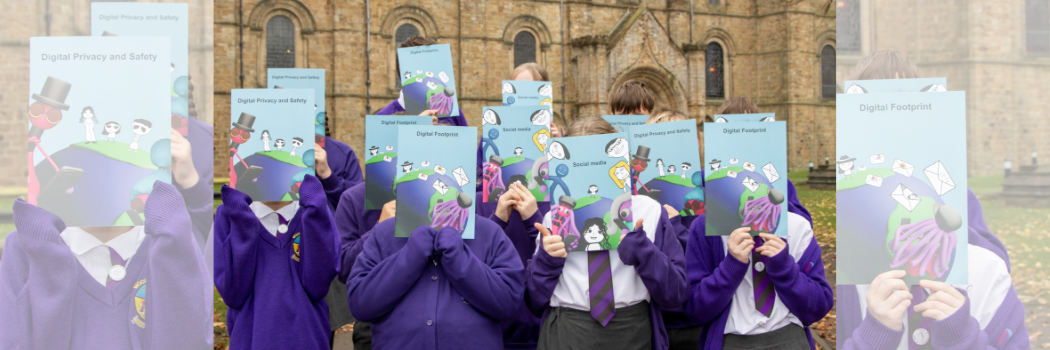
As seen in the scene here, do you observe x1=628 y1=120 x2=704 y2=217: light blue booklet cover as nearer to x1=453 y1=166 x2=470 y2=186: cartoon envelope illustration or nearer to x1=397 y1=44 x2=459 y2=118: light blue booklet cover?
x1=453 y1=166 x2=470 y2=186: cartoon envelope illustration

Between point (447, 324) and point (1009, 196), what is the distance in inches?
91.7

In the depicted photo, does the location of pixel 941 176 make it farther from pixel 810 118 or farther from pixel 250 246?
pixel 810 118

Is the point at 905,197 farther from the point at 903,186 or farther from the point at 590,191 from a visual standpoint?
the point at 590,191

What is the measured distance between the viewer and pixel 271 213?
3.04m

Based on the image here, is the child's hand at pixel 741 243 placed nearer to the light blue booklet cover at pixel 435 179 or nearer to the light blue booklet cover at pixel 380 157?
the light blue booklet cover at pixel 435 179

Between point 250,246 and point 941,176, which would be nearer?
point 941,176

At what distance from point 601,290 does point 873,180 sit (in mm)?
1192

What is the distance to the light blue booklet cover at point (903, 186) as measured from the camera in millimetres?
2182

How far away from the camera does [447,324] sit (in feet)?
9.61

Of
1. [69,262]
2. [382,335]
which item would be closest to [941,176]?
[382,335]

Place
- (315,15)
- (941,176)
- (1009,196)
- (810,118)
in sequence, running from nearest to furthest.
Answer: (941,176) < (1009,196) < (315,15) < (810,118)

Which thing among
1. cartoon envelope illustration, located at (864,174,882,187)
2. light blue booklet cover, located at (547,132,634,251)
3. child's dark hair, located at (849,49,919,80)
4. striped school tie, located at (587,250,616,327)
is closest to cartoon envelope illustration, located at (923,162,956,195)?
cartoon envelope illustration, located at (864,174,882,187)

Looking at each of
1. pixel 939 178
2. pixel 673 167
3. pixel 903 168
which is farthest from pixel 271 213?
pixel 939 178

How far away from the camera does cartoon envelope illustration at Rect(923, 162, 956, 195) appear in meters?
2.18
